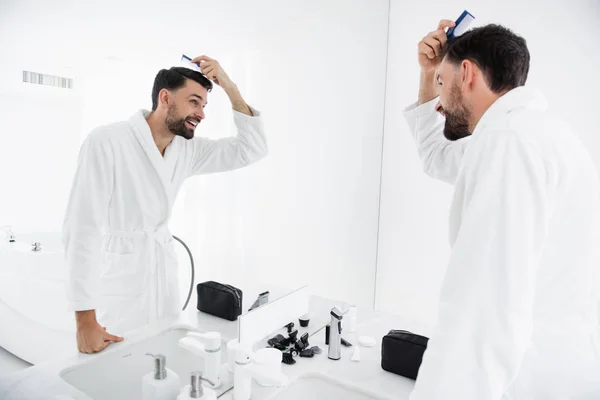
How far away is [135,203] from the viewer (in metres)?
1.01

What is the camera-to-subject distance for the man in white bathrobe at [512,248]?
62 cm

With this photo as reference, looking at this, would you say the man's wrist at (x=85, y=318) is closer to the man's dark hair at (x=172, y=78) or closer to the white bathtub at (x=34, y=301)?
the white bathtub at (x=34, y=301)

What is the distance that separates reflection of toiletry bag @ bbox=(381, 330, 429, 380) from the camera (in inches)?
42.0

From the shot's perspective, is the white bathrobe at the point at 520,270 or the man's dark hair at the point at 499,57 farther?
the man's dark hair at the point at 499,57

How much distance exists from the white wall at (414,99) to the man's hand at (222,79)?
0.98m

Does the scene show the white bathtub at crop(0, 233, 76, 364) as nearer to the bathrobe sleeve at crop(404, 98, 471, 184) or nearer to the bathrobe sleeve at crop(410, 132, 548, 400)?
the bathrobe sleeve at crop(410, 132, 548, 400)

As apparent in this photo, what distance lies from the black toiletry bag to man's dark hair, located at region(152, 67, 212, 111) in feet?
1.93

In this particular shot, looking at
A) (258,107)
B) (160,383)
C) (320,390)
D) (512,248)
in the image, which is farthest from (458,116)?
(160,383)

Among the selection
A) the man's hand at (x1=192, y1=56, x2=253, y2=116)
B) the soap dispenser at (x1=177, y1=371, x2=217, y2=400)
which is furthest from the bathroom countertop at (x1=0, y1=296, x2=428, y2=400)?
the man's hand at (x1=192, y1=56, x2=253, y2=116)

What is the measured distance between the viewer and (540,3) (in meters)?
1.51

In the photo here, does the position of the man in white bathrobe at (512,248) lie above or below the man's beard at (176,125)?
below

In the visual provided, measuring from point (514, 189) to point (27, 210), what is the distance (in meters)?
0.93

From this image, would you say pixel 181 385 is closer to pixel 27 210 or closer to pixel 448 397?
pixel 27 210

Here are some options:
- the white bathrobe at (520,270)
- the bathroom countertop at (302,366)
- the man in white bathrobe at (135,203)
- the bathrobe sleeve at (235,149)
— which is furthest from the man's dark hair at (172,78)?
the white bathrobe at (520,270)
